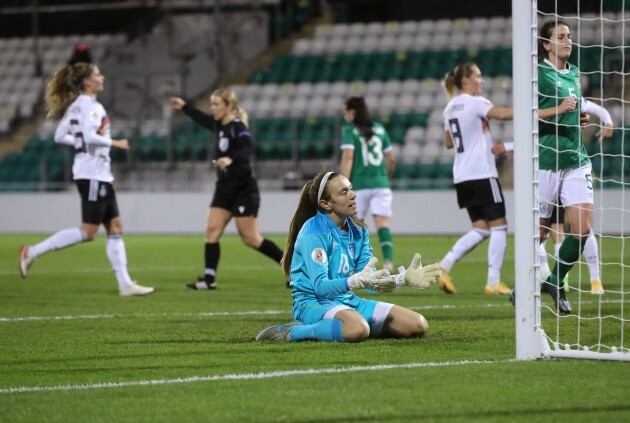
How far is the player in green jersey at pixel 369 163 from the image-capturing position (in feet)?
45.1

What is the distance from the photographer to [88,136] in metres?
11.5

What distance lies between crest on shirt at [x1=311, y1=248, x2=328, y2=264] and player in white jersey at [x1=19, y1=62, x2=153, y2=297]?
16.1 ft

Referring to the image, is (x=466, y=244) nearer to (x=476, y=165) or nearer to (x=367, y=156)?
(x=476, y=165)

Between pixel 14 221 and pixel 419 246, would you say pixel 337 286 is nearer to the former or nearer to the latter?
pixel 419 246

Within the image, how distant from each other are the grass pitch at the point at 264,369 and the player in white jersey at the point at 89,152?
0.70m

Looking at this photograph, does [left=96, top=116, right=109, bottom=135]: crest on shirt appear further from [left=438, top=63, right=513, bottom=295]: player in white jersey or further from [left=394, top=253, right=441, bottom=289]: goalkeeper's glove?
[left=394, top=253, right=441, bottom=289]: goalkeeper's glove

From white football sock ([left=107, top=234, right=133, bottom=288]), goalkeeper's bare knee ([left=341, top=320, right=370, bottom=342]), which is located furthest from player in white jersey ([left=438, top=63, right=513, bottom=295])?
goalkeeper's bare knee ([left=341, top=320, right=370, bottom=342])

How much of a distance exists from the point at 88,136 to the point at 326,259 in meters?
5.06

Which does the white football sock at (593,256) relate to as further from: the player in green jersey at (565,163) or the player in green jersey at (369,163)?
the player in green jersey at (369,163)

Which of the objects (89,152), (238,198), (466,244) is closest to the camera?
(466,244)

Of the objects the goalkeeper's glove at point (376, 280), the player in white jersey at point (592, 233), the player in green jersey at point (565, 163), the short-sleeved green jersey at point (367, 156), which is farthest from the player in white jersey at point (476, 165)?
the goalkeeper's glove at point (376, 280)

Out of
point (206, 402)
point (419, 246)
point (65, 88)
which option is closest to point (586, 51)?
point (419, 246)

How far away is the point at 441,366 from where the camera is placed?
6082mm

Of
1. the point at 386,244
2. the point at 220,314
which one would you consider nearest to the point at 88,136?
the point at 220,314
